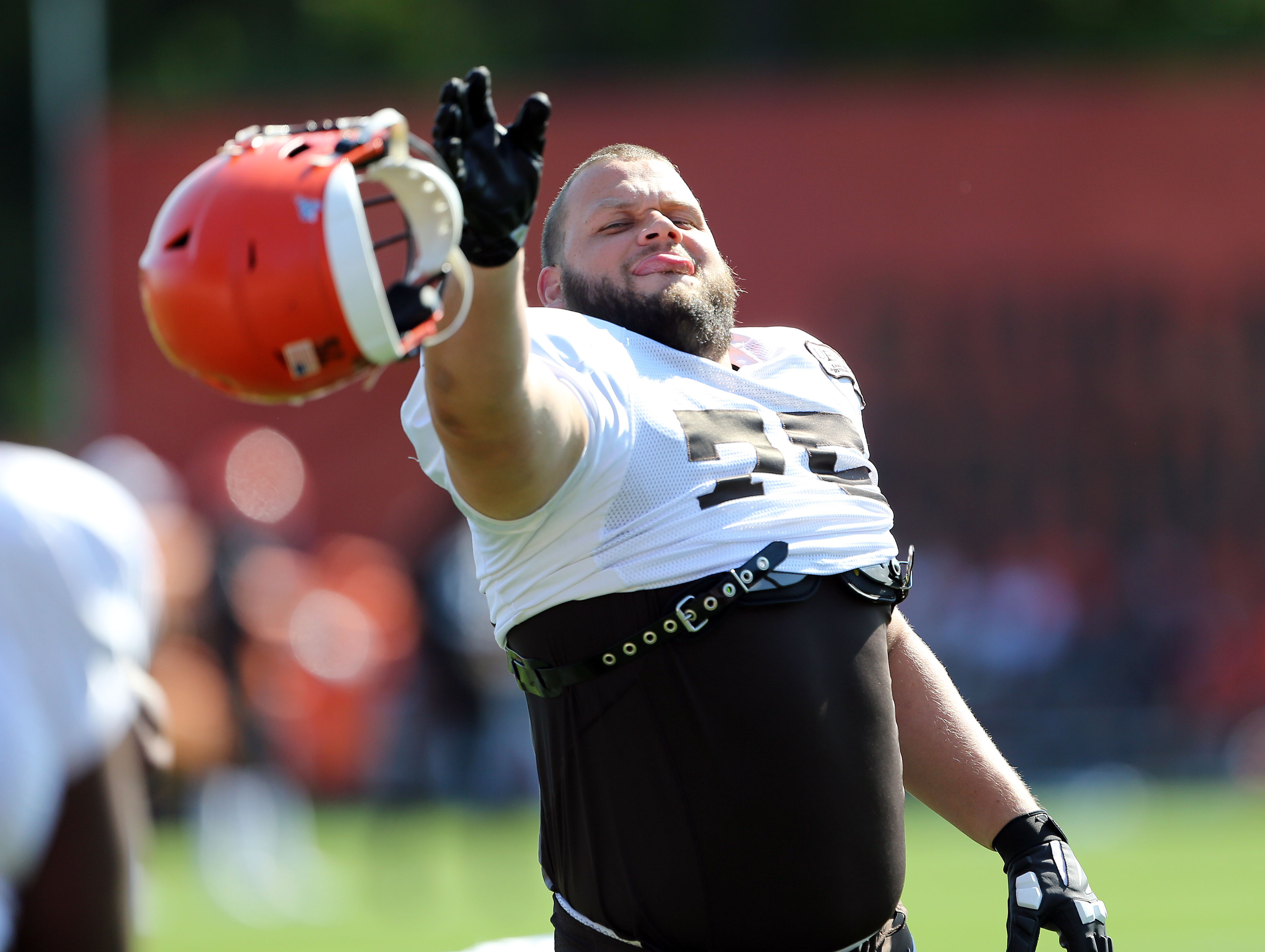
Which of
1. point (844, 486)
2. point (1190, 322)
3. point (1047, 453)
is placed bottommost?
point (1047, 453)

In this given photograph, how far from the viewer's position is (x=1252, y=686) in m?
14.3

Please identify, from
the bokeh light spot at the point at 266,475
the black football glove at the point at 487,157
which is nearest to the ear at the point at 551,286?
the black football glove at the point at 487,157

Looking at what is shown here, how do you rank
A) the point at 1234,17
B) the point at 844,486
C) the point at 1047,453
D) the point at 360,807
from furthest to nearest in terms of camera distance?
the point at 1234,17
the point at 1047,453
the point at 360,807
the point at 844,486

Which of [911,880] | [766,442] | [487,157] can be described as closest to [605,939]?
[766,442]

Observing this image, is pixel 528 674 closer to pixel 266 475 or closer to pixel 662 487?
pixel 662 487

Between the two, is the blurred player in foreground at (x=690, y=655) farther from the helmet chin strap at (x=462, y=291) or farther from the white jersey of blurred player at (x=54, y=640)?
the white jersey of blurred player at (x=54, y=640)

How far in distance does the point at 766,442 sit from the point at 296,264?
1.21 meters

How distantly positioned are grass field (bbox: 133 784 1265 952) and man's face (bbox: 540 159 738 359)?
5.34 meters

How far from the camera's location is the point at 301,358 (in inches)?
85.8

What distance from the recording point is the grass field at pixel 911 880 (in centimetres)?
853

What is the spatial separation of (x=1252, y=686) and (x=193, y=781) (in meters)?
8.30

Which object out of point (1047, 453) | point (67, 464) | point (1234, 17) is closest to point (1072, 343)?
point (1047, 453)

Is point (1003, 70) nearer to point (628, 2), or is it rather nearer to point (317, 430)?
point (317, 430)

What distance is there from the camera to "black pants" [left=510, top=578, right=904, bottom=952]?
2.96 meters
